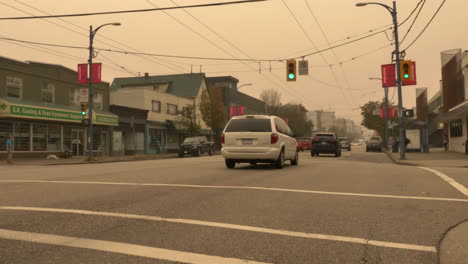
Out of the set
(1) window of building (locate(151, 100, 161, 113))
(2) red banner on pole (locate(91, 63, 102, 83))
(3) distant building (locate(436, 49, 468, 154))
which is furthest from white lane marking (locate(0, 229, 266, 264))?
(1) window of building (locate(151, 100, 161, 113))

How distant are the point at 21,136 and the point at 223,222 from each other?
2577cm

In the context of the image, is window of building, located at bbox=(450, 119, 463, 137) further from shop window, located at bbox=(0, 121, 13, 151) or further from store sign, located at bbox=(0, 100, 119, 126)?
shop window, located at bbox=(0, 121, 13, 151)

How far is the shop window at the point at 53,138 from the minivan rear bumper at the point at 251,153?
2004cm

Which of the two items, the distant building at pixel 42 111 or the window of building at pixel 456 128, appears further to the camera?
the window of building at pixel 456 128

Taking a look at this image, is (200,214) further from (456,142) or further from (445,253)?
(456,142)

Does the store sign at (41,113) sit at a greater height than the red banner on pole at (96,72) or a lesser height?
lesser

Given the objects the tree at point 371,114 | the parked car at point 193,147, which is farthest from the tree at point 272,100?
the parked car at point 193,147

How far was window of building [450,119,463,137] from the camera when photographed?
1329 inches

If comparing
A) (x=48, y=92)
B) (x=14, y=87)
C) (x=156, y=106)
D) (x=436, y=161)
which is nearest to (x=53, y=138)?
(x=48, y=92)

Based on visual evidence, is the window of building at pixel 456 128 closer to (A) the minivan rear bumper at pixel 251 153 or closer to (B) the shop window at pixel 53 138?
(A) the minivan rear bumper at pixel 251 153

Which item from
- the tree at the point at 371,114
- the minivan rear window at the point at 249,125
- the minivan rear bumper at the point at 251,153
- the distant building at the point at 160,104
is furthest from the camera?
the tree at the point at 371,114

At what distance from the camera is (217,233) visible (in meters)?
4.85

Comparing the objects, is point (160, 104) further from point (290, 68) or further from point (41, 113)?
point (290, 68)

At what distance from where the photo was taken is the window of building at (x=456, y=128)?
111 ft
